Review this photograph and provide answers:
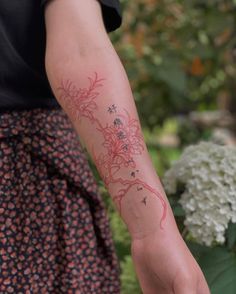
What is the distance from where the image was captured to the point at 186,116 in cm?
374

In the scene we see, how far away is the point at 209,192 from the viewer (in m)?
1.41

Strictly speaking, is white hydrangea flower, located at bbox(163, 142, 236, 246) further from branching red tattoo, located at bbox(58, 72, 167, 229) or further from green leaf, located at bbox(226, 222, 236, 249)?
branching red tattoo, located at bbox(58, 72, 167, 229)

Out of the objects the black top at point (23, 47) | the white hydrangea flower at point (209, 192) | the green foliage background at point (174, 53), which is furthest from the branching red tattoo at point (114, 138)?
the green foliage background at point (174, 53)

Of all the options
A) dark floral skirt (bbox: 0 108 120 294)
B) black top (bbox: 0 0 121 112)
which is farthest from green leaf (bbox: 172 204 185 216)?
black top (bbox: 0 0 121 112)

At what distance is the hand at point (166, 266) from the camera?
841 millimetres

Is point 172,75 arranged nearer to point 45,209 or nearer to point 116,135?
point 45,209

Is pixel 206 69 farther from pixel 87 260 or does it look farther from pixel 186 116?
pixel 87 260

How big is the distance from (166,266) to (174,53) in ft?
6.30

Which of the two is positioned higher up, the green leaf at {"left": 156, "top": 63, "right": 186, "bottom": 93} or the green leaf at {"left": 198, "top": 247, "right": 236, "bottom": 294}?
the green leaf at {"left": 198, "top": 247, "right": 236, "bottom": 294}

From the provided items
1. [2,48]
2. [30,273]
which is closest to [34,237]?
[30,273]

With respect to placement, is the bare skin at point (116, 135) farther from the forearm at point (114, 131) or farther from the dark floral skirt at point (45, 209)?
the dark floral skirt at point (45, 209)

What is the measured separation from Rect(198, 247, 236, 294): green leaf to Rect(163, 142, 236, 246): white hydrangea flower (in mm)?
31

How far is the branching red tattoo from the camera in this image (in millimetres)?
911

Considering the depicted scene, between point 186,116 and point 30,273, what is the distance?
2.66 meters
